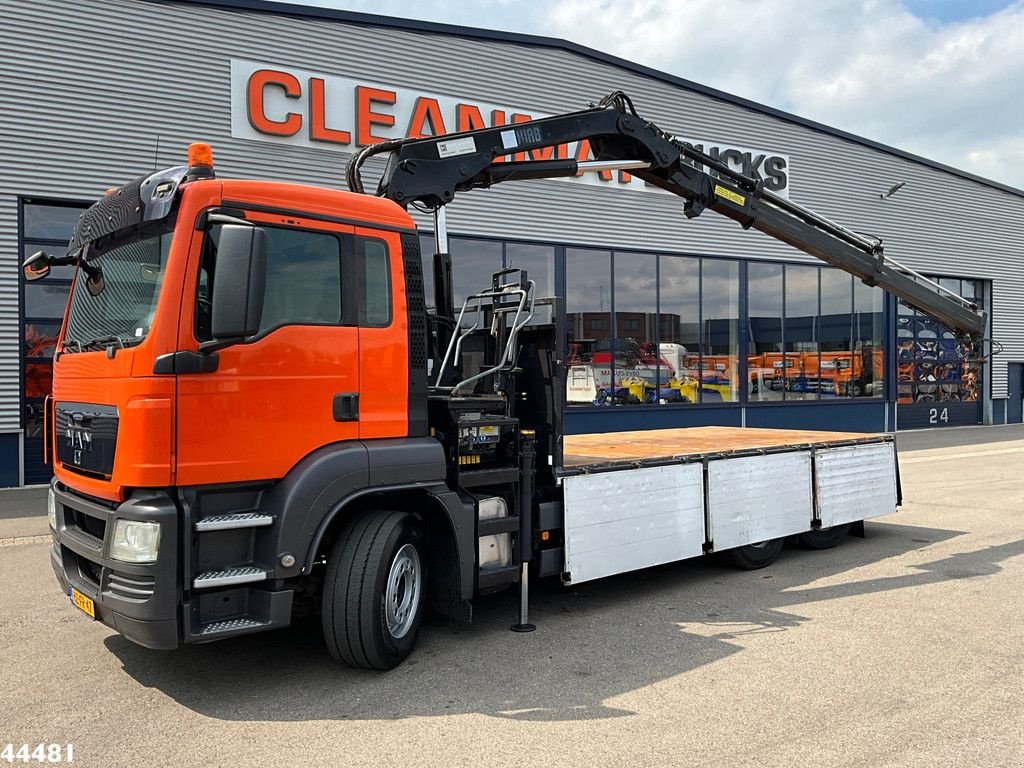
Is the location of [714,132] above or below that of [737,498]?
above

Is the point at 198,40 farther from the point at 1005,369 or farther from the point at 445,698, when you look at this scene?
the point at 1005,369

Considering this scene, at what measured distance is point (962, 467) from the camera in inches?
624

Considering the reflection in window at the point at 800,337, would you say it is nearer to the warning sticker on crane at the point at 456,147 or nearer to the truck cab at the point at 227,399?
the warning sticker on crane at the point at 456,147

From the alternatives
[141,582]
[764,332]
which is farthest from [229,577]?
[764,332]

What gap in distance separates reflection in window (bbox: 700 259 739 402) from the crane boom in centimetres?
988

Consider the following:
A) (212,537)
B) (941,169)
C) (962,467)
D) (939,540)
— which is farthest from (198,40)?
(941,169)

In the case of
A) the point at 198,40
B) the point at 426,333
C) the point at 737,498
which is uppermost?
the point at 198,40

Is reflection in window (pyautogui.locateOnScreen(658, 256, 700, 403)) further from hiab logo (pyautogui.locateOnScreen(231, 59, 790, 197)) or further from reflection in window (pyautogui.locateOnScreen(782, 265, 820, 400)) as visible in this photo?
hiab logo (pyautogui.locateOnScreen(231, 59, 790, 197))

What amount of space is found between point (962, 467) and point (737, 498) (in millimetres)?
10704

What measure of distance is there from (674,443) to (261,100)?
34.0 feet

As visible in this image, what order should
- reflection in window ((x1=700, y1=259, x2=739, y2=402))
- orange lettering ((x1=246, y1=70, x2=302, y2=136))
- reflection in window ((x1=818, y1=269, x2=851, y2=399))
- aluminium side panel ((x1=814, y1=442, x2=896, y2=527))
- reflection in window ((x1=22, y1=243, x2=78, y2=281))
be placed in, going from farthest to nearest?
reflection in window ((x1=818, y1=269, x2=851, y2=399)) < reflection in window ((x1=700, y1=259, x2=739, y2=402)) < orange lettering ((x1=246, y1=70, x2=302, y2=136)) < reflection in window ((x1=22, y1=243, x2=78, y2=281)) < aluminium side panel ((x1=814, y1=442, x2=896, y2=527))

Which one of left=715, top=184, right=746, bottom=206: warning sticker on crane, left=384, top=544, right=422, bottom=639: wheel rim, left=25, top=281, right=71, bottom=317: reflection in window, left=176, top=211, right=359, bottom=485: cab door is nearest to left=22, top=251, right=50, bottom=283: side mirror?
left=176, top=211, right=359, bottom=485: cab door

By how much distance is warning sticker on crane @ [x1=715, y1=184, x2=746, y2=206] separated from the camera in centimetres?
823

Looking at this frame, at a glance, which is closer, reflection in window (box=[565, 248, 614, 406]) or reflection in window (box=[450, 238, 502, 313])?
reflection in window (box=[450, 238, 502, 313])
